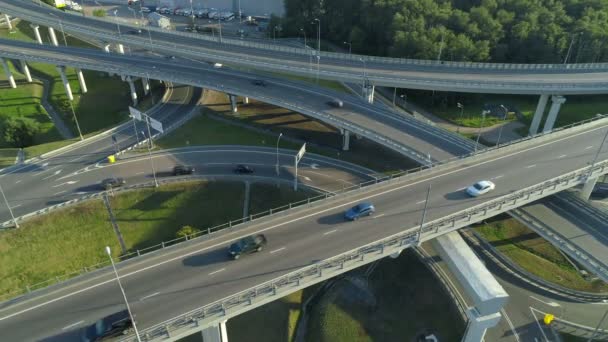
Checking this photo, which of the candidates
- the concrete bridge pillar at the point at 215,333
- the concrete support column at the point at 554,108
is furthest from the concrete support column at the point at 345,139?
the concrete bridge pillar at the point at 215,333

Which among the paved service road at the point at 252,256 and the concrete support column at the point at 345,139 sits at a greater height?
the paved service road at the point at 252,256

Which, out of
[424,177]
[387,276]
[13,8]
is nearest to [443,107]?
[424,177]

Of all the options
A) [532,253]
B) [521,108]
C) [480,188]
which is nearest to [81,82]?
[480,188]

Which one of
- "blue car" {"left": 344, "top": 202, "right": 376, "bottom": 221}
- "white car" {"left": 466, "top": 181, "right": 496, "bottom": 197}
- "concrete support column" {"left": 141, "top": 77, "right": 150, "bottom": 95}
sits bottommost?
"concrete support column" {"left": 141, "top": 77, "right": 150, "bottom": 95}

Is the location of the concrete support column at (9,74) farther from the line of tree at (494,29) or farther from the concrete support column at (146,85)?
the line of tree at (494,29)

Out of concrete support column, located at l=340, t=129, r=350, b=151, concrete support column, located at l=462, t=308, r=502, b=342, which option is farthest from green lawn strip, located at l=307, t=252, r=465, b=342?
concrete support column, located at l=340, t=129, r=350, b=151

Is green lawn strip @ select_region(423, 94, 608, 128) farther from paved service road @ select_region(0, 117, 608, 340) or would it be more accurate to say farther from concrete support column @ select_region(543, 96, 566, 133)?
paved service road @ select_region(0, 117, 608, 340)
